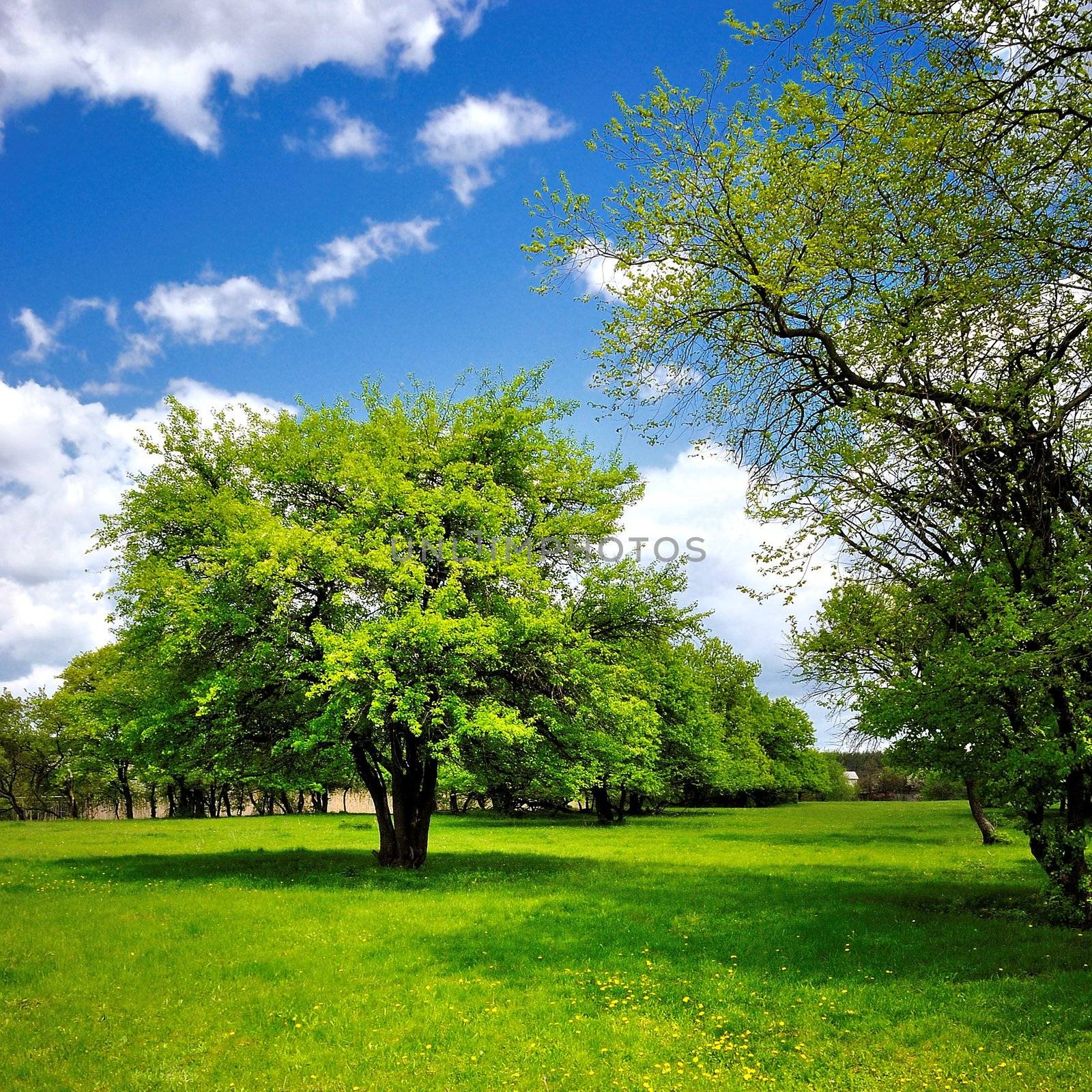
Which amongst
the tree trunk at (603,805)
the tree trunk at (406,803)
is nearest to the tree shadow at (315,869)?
the tree trunk at (406,803)

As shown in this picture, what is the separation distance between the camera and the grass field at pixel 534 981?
26.5ft

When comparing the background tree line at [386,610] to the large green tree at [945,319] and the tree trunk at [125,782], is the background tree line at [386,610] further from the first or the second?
the tree trunk at [125,782]

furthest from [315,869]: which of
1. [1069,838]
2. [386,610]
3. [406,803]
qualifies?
[1069,838]

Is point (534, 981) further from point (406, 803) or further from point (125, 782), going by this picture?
point (125, 782)

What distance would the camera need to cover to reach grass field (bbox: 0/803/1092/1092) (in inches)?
318

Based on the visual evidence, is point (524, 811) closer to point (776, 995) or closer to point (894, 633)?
point (894, 633)

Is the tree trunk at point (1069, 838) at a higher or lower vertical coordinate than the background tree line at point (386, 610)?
lower

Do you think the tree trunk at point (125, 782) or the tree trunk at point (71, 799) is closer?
the tree trunk at point (125, 782)

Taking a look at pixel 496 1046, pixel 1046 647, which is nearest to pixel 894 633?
pixel 1046 647

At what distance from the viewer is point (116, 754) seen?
68.5 ft

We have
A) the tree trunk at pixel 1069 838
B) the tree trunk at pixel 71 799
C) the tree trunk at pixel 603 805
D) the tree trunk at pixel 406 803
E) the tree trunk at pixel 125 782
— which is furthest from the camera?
the tree trunk at pixel 71 799

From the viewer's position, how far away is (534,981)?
437 inches

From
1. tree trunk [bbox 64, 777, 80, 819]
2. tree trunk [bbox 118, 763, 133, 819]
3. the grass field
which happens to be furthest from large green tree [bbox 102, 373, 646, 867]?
tree trunk [bbox 64, 777, 80, 819]

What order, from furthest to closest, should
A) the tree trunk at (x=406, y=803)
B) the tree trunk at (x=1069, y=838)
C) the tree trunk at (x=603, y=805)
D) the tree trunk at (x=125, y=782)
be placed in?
the tree trunk at (x=125, y=782) < the tree trunk at (x=603, y=805) < the tree trunk at (x=406, y=803) < the tree trunk at (x=1069, y=838)
